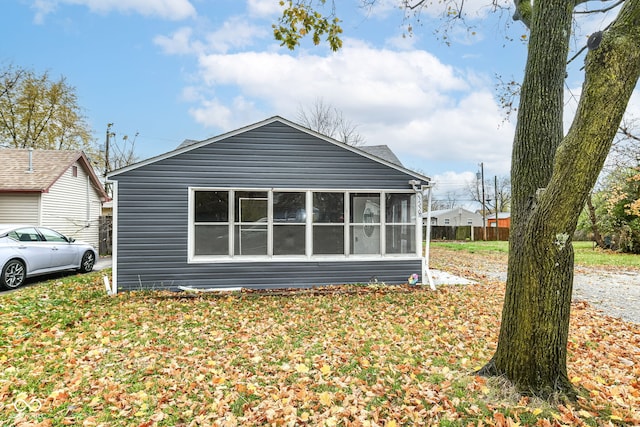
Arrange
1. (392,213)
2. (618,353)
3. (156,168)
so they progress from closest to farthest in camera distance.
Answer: (618,353) → (156,168) → (392,213)

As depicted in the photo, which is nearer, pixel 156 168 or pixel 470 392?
pixel 470 392

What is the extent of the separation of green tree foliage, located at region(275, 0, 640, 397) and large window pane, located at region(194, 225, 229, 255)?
6027 millimetres

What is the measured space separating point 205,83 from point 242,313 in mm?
11140

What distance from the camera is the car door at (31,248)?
8.25 m

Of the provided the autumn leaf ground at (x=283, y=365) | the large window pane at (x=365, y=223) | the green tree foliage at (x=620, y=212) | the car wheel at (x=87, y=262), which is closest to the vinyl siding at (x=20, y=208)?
the car wheel at (x=87, y=262)

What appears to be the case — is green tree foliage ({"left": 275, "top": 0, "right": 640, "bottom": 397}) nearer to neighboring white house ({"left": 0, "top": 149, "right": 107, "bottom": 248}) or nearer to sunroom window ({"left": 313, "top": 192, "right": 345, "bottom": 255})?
sunroom window ({"left": 313, "top": 192, "right": 345, "bottom": 255})

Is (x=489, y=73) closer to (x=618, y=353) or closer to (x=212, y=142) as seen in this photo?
(x=618, y=353)

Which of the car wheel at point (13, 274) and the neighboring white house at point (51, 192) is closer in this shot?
the car wheel at point (13, 274)

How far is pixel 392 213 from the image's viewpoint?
858 cm

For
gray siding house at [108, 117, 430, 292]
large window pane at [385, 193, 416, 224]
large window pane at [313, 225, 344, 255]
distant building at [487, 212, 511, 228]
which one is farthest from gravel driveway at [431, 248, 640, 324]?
distant building at [487, 212, 511, 228]

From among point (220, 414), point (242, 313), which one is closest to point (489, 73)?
point (242, 313)

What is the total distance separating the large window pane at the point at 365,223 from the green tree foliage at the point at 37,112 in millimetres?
23471

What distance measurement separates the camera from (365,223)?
8500 mm

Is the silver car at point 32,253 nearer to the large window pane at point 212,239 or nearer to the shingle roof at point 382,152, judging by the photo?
the large window pane at point 212,239
